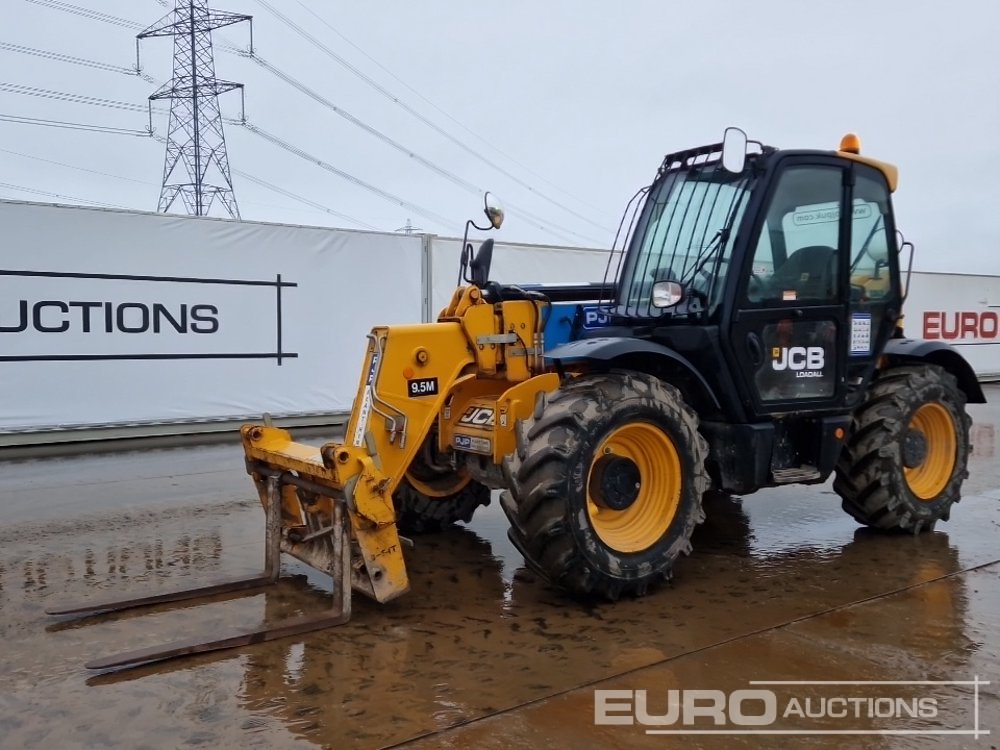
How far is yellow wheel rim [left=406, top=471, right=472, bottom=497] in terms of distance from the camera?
576cm

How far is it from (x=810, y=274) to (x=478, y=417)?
2.20 m

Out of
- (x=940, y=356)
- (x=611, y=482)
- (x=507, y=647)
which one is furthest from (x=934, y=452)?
(x=507, y=647)

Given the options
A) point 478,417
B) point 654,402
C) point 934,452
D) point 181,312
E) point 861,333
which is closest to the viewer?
point 654,402

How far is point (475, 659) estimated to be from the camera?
12.5 ft

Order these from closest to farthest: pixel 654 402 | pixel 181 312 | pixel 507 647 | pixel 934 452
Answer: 1. pixel 507 647
2. pixel 654 402
3. pixel 934 452
4. pixel 181 312

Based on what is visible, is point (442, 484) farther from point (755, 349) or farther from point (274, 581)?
point (755, 349)

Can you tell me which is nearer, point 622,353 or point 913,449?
point 622,353

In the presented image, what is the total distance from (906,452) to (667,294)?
6.97ft

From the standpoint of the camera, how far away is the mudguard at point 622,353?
15.0 feet

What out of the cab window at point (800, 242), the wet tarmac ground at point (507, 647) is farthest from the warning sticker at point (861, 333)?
the wet tarmac ground at point (507, 647)

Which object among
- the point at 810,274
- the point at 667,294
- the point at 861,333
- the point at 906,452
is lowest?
the point at 906,452

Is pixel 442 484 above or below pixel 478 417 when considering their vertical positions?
below

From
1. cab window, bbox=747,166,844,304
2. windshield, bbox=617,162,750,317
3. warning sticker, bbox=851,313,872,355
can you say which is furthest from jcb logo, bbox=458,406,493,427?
warning sticker, bbox=851,313,872,355

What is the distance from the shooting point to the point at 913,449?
587cm
